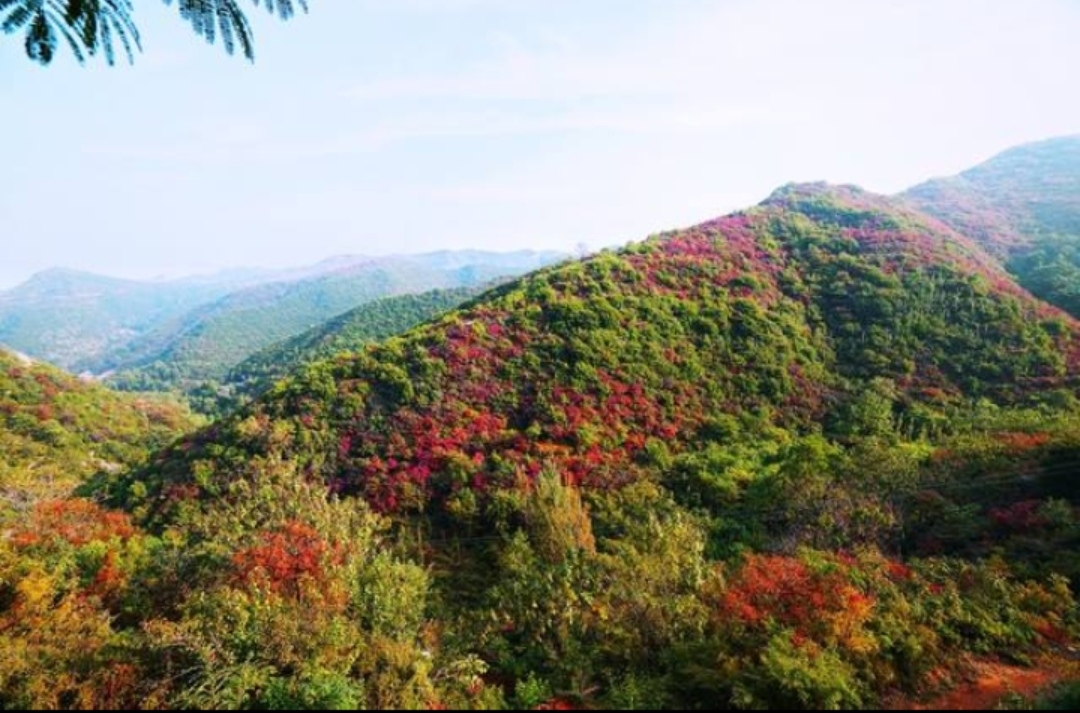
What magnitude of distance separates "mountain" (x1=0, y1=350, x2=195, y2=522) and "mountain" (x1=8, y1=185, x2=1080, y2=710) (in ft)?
52.8

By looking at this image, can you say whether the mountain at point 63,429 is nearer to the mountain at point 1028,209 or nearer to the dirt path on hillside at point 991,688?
the dirt path on hillside at point 991,688

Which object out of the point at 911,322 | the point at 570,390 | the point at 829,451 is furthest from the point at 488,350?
the point at 911,322

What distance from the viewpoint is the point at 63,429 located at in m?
51.3

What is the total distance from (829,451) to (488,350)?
22.8 metres

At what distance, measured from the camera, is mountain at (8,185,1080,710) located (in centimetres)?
1141

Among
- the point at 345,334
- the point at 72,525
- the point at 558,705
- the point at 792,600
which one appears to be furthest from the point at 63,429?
the point at 345,334

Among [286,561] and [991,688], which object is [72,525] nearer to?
[286,561]

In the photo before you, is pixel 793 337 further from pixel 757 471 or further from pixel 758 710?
pixel 758 710

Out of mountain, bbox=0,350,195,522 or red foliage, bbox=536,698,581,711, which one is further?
mountain, bbox=0,350,195,522

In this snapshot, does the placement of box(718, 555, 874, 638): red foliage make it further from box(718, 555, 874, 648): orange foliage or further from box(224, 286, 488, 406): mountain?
box(224, 286, 488, 406): mountain

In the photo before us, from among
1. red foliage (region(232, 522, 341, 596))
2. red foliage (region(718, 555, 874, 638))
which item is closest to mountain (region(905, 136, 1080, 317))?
red foliage (region(718, 555, 874, 638))

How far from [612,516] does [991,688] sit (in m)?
15.3

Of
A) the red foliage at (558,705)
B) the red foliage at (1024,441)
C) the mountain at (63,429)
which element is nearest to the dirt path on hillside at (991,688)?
the red foliage at (558,705)

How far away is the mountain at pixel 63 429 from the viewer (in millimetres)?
44531
